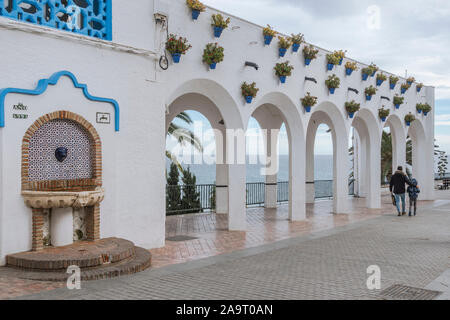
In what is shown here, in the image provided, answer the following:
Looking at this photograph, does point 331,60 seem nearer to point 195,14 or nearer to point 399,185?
point 399,185

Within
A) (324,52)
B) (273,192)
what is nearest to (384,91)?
(324,52)

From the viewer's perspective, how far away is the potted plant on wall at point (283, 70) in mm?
12477

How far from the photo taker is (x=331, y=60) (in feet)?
47.7

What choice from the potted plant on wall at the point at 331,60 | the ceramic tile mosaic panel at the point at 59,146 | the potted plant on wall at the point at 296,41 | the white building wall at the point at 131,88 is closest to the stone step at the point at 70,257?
the white building wall at the point at 131,88

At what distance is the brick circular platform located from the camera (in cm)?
642

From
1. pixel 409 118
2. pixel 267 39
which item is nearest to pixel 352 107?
pixel 267 39

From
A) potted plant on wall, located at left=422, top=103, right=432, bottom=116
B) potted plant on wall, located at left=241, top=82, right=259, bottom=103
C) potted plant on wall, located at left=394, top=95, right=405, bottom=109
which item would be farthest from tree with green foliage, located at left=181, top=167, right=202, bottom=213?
potted plant on wall, located at left=422, top=103, right=432, bottom=116

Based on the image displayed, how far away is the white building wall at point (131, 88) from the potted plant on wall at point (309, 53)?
1351mm

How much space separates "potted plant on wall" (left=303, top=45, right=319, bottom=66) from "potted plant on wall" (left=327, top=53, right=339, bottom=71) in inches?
40.7

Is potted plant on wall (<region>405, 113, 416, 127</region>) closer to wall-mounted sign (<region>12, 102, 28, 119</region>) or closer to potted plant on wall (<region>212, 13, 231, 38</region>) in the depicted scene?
potted plant on wall (<region>212, 13, 231, 38</region>)

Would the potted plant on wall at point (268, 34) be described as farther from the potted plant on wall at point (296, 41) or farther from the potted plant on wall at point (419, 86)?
the potted plant on wall at point (419, 86)

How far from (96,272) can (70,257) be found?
0.53 metres

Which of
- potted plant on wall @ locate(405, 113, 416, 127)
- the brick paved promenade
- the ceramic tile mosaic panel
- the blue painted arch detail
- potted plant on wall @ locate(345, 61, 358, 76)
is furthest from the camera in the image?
potted plant on wall @ locate(405, 113, 416, 127)

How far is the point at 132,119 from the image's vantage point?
8.76 m
